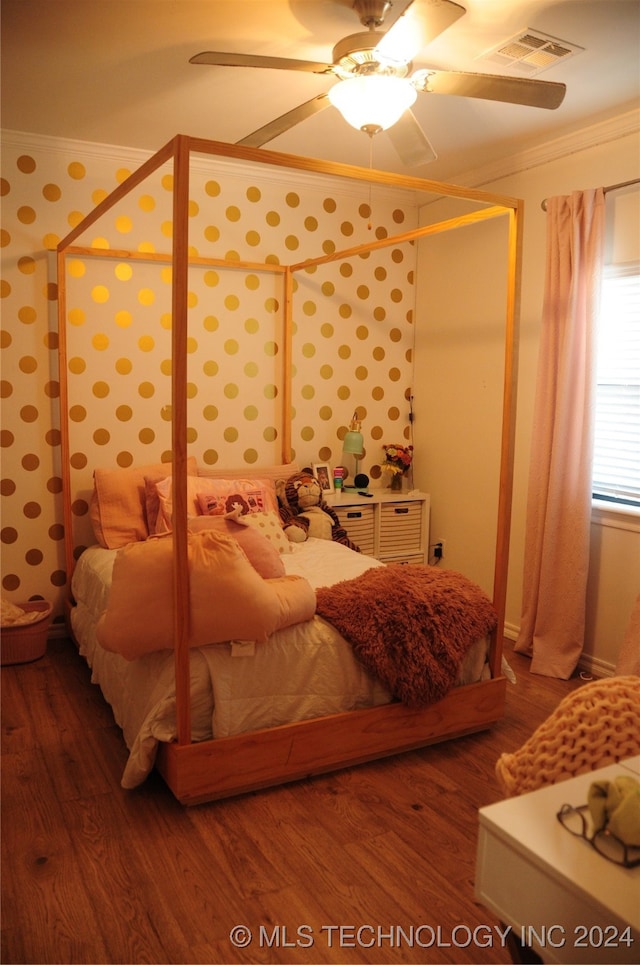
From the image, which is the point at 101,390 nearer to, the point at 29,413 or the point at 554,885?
the point at 29,413

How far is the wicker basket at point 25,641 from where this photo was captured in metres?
3.54

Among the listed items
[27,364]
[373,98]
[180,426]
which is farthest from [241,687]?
[27,364]

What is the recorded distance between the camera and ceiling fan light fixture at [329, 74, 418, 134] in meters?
2.29

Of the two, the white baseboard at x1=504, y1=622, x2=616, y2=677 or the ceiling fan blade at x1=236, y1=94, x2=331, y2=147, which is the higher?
the ceiling fan blade at x1=236, y1=94, x2=331, y2=147

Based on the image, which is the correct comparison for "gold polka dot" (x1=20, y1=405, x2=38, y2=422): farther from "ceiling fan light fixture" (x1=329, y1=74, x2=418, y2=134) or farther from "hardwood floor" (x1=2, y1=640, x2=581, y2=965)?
"ceiling fan light fixture" (x1=329, y1=74, x2=418, y2=134)

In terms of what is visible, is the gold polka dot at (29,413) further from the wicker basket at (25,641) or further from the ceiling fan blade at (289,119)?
the ceiling fan blade at (289,119)

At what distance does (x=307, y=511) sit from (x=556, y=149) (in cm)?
219

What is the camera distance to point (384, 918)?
1930 millimetres

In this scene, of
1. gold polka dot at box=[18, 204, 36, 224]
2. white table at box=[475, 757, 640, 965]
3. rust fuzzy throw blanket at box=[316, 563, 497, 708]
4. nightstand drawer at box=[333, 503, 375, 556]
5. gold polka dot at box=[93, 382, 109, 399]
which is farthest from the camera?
nightstand drawer at box=[333, 503, 375, 556]

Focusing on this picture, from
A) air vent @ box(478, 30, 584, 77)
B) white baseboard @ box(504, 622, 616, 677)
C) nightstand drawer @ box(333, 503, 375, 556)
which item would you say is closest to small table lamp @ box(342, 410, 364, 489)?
nightstand drawer @ box(333, 503, 375, 556)

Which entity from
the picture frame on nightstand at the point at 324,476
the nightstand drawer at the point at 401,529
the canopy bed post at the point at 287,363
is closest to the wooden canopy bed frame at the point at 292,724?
the canopy bed post at the point at 287,363

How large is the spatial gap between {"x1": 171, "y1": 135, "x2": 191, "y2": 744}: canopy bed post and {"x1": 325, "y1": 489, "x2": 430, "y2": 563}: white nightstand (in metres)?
1.96

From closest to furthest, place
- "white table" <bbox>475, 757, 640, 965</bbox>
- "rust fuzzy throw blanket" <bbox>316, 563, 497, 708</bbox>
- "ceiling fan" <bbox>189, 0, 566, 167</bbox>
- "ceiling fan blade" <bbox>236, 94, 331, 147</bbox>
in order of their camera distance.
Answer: "white table" <bbox>475, 757, 640, 965</bbox> < "ceiling fan" <bbox>189, 0, 566, 167</bbox> < "ceiling fan blade" <bbox>236, 94, 331, 147</bbox> < "rust fuzzy throw blanket" <bbox>316, 563, 497, 708</bbox>

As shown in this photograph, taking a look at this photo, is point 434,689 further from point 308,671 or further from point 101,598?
point 101,598
